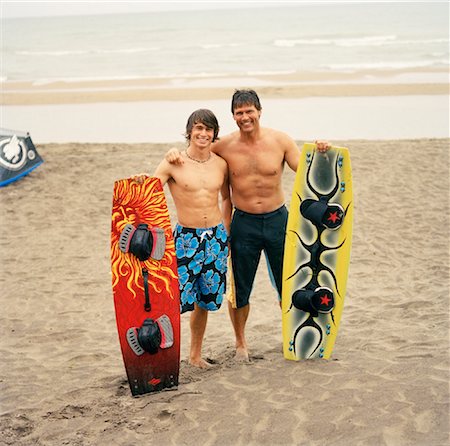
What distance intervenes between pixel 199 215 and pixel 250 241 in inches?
16.1

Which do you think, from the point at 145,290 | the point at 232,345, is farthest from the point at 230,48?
the point at 145,290

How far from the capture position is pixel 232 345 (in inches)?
207

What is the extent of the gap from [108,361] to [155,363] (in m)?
0.90

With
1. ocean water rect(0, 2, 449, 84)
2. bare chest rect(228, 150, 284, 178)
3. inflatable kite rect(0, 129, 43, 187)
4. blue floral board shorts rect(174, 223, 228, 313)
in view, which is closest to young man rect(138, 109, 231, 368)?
blue floral board shorts rect(174, 223, 228, 313)

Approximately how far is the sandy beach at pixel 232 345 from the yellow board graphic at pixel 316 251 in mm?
221

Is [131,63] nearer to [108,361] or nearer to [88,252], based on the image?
[88,252]

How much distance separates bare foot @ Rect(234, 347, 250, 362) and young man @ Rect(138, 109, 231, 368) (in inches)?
20.4

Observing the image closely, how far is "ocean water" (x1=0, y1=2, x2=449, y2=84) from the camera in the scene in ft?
93.0

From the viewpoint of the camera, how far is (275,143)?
446 cm

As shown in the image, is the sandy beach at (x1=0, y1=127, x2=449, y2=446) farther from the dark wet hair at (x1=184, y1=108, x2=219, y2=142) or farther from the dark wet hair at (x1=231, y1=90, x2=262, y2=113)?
the dark wet hair at (x1=231, y1=90, x2=262, y2=113)

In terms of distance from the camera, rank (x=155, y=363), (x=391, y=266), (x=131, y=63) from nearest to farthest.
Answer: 1. (x=155, y=363)
2. (x=391, y=266)
3. (x=131, y=63)

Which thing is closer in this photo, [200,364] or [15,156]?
[200,364]

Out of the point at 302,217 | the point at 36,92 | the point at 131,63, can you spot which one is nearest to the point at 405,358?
the point at 302,217

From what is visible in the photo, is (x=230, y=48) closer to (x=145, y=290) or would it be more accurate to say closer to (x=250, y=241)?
(x=250, y=241)
